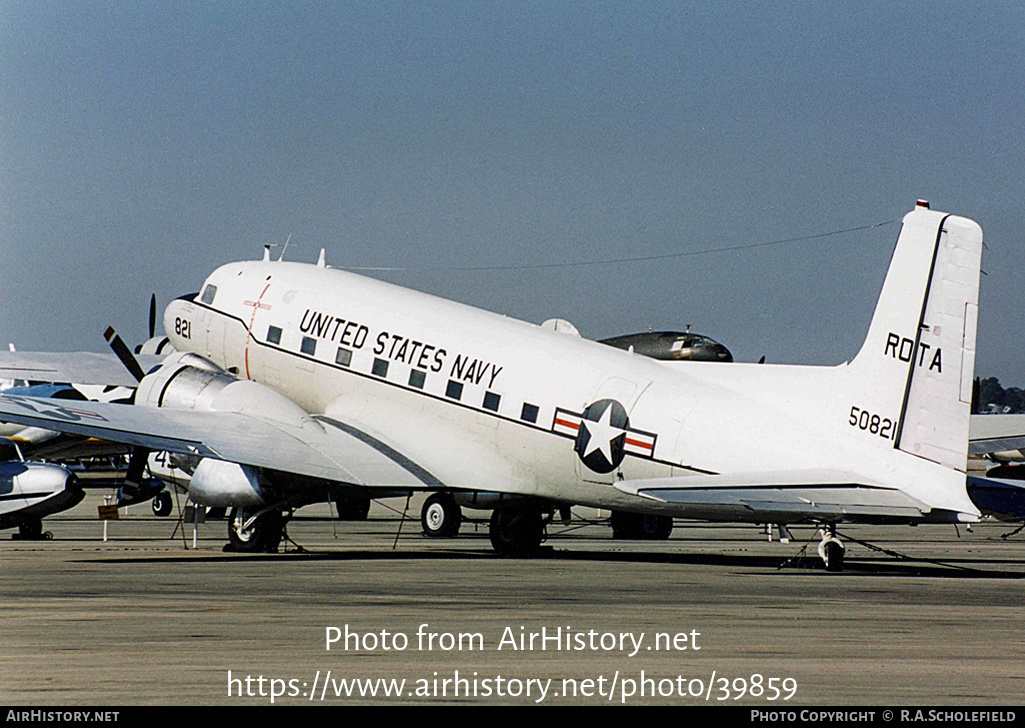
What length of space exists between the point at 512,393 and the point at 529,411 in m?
0.50

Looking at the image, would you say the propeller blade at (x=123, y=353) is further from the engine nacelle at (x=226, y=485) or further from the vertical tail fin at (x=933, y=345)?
the vertical tail fin at (x=933, y=345)

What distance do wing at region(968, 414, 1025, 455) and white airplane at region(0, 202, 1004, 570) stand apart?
28.3ft

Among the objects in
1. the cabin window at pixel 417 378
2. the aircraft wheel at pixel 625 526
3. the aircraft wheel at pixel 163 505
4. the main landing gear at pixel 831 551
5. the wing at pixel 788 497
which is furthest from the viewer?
the aircraft wheel at pixel 163 505

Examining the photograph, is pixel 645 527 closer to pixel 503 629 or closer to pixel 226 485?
pixel 226 485

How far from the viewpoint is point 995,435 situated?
28.3 meters

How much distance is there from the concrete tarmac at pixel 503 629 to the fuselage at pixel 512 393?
62.8 inches

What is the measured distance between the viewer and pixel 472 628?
1349 centimetres

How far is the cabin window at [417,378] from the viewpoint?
2488 cm

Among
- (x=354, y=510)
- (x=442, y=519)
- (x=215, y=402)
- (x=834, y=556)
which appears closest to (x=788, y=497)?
(x=834, y=556)

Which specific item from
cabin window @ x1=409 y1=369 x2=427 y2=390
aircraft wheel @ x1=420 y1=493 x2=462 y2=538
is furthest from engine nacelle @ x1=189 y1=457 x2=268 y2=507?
aircraft wheel @ x1=420 y1=493 x2=462 y2=538

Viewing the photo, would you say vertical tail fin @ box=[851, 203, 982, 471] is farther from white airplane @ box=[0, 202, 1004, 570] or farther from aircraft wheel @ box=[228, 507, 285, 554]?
aircraft wheel @ box=[228, 507, 285, 554]

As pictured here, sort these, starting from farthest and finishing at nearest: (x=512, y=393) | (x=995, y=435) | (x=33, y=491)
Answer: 1. (x=33, y=491)
2. (x=995, y=435)
3. (x=512, y=393)

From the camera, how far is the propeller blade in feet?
96.6

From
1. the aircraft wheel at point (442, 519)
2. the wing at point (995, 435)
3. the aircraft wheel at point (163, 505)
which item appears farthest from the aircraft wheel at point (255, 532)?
the aircraft wheel at point (163, 505)
